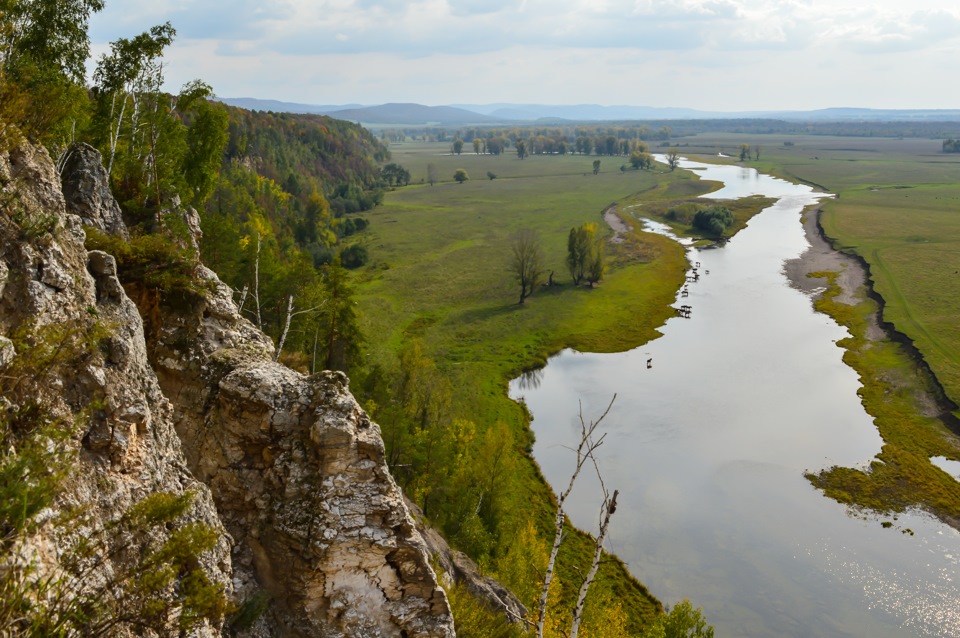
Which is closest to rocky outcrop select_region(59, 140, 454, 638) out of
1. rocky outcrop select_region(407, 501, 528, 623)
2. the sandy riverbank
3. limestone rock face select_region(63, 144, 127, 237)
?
limestone rock face select_region(63, 144, 127, 237)

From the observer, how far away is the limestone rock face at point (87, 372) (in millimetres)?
10180

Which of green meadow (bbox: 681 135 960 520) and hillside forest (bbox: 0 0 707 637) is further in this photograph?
green meadow (bbox: 681 135 960 520)

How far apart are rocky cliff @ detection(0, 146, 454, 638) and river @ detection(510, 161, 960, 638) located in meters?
7.07

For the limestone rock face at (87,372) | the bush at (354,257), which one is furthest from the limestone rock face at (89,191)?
the bush at (354,257)

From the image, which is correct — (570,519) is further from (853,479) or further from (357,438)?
(357,438)

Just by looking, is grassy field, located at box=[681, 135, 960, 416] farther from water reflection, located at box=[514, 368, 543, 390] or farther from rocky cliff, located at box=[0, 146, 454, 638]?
rocky cliff, located at box=[0, 146, 454, 638]

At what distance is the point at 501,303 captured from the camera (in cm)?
8050

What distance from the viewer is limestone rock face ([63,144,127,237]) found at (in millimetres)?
18125

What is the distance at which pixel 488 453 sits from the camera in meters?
37.6

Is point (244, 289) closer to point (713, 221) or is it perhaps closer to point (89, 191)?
point (89, 191)

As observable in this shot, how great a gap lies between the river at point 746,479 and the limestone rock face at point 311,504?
6.43 meters

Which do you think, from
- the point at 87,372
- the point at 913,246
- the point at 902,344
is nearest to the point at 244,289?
the point at 87,372

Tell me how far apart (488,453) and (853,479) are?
25.7 m

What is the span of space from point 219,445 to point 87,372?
15.2 feet
